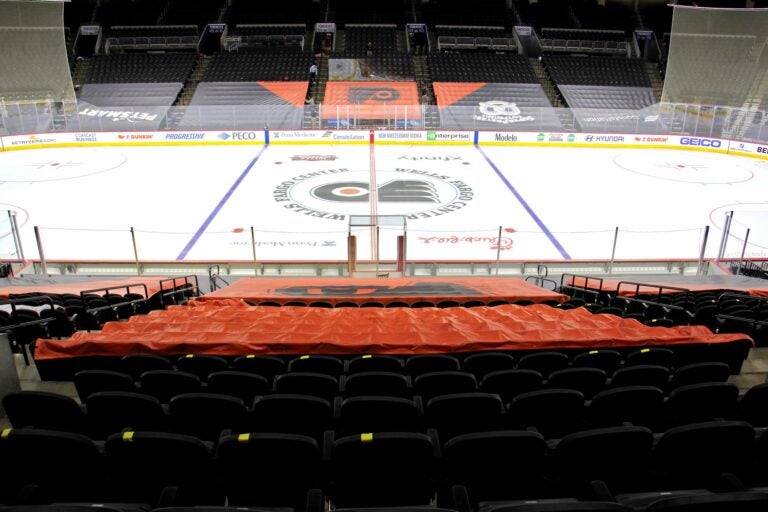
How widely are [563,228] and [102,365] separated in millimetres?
11788

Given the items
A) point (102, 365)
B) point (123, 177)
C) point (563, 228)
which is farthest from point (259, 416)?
point (123, 177)

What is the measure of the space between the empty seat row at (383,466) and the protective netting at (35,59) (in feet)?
93.1

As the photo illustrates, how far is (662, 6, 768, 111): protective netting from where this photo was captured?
2547 centimetres

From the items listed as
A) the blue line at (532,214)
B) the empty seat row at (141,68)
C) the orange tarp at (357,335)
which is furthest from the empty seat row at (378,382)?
the empty seat row at (141,68)

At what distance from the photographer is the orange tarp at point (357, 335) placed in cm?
429

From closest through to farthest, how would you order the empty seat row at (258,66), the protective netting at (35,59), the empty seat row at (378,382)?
the empty seat row at (378,382)
the protective netting at (35,59)
the empty seat row at (258,66)

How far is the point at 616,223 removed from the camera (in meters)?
14.0

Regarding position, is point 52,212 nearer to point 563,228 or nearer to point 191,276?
point 191,276

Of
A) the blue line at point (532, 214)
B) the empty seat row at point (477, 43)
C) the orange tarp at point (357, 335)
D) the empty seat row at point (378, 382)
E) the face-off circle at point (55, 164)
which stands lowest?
the blue line at point (532, 214)

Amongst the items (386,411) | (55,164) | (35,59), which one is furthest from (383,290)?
(35,59)

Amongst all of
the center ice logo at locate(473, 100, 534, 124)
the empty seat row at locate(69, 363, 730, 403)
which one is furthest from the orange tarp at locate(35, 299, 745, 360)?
the center ice logo at locate(473, 100, 534, 124)

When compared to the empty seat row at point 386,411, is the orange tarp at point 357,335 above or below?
below

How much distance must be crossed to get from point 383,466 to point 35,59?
31.2 metres

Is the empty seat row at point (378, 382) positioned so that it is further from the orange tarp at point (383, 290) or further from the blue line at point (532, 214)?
the blue line at point (532, 214)
